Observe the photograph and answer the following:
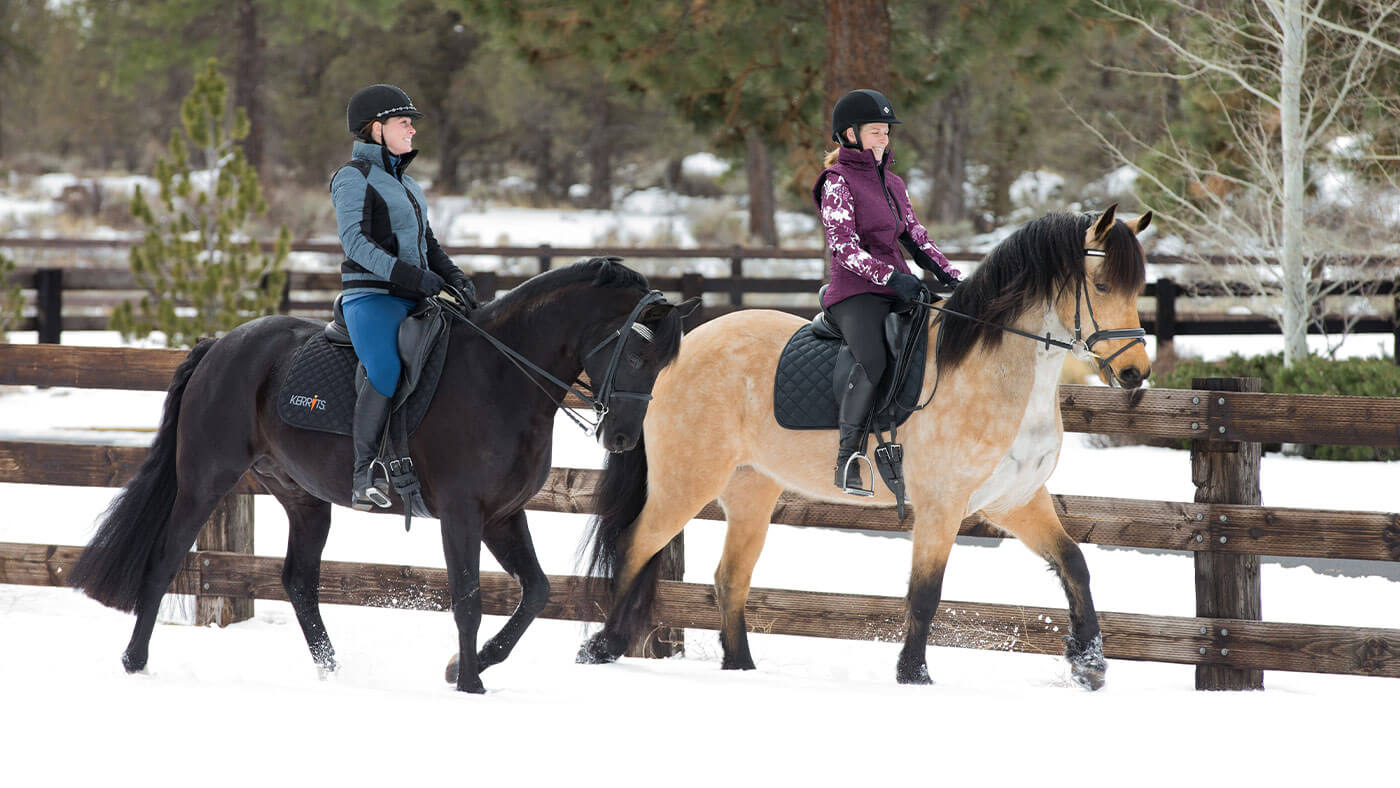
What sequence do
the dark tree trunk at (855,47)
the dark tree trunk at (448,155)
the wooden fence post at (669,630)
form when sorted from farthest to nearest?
the dark tree trunk at (448,155)
the dark tree trunk at (855,47)
the wooden fence post at (669,630)

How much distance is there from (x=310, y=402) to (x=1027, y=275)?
2.83m

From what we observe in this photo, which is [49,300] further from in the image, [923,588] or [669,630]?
[923,588]

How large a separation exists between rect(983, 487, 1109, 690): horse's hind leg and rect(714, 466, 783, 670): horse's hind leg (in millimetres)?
1047

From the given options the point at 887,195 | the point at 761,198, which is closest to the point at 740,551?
the point at 887,195

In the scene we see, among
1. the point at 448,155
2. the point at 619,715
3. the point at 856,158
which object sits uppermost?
the point at 448,155

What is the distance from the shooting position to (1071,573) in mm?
5281

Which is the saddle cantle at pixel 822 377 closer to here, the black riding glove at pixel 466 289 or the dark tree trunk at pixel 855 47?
the black riding glove at pixel 466 289

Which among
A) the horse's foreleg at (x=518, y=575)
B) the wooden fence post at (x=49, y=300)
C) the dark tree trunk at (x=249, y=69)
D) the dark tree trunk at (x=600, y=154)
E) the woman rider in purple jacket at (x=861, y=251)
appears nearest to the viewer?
the horse's foreleg at (x=518, y=575)

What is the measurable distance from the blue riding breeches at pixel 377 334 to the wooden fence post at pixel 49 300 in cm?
1266

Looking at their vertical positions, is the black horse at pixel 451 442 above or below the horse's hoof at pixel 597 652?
above

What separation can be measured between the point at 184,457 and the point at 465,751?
6.80 ft

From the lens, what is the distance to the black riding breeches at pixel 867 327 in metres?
5.20

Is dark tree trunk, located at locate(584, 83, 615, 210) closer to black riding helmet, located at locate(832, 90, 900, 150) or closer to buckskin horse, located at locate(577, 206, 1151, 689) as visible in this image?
buckskin horse, located at locate(577, 206, 1151, 689)

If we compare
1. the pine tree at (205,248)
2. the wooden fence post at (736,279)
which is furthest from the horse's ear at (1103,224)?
the wooden fence post at (736,279)
